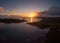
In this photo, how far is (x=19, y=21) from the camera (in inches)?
107

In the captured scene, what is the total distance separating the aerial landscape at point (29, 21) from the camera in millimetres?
2551

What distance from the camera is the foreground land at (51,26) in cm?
248

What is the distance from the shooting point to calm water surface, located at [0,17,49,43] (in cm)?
255

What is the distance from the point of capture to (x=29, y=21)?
8.70ft

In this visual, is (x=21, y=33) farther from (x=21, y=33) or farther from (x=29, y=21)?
(x=29, y=21)

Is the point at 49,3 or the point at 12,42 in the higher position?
the point at 49,3

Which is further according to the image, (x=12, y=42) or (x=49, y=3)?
(x=49, y=3)

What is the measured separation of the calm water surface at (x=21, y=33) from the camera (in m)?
2.55

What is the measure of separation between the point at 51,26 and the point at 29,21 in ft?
1.62

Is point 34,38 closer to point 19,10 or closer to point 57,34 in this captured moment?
point 57,34

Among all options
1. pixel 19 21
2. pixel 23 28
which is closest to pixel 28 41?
pixel 23 28

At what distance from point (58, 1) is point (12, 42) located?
1.35 m

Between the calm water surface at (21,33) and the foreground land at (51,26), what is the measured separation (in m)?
0.09

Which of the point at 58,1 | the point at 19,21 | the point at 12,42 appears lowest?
the point at 12,42
